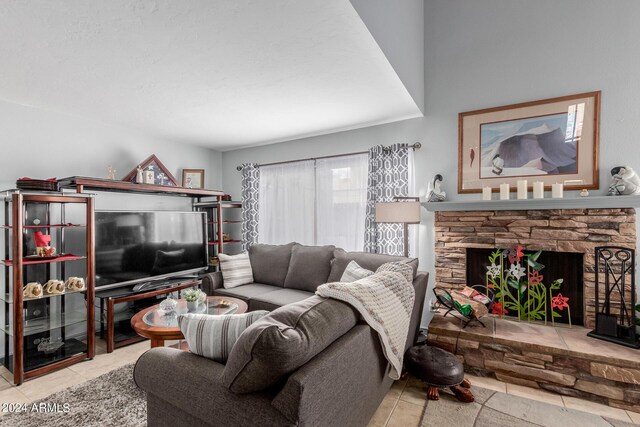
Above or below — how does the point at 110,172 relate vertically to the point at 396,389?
above

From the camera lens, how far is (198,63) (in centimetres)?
217

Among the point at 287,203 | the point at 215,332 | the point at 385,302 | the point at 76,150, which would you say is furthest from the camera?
the point at 287,203

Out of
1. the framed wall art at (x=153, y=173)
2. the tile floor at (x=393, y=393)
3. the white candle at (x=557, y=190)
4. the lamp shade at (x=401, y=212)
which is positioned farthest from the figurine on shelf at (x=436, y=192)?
the framed wall art at (x=153, y=173)

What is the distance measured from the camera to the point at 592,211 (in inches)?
104

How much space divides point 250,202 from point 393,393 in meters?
3.15

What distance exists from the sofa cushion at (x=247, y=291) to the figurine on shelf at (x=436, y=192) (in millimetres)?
1947

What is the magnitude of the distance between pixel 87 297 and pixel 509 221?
402cm

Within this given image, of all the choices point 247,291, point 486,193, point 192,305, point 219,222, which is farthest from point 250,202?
point 486,193

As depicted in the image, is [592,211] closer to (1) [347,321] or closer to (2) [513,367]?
(2) [513,367]

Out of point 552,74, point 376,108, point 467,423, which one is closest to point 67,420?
point 467,423

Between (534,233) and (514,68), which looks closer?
(534,233)

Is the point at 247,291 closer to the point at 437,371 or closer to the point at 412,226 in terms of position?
the point at 412,226

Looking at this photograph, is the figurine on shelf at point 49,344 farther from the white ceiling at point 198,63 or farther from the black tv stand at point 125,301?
the white ceiling at point 198,63

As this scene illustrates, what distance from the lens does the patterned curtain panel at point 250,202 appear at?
4555mm
